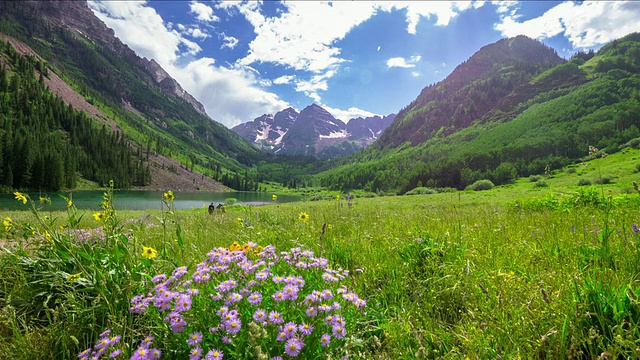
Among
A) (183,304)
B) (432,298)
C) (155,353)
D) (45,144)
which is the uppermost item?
(45,144)

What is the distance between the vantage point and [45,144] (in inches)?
4018

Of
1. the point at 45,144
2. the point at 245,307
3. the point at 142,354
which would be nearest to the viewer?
the point at 142,354

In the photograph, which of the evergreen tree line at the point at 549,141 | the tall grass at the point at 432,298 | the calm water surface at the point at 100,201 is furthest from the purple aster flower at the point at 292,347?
the evergreen tree line at the point at 549,141

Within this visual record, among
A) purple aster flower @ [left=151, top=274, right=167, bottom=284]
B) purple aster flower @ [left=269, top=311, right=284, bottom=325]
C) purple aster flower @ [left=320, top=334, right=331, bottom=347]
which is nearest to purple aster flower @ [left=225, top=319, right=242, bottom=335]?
purple aster flower @ [left=269, top=311, right=284, bottom=325]

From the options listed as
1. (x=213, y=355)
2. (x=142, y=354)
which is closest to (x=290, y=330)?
(x=213, y=355)

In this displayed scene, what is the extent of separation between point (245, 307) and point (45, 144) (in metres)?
143

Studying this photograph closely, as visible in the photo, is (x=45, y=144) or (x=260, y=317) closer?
(x=260, y=317)

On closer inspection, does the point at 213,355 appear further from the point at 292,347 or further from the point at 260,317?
the point at 292,347

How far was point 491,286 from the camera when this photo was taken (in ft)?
10.0

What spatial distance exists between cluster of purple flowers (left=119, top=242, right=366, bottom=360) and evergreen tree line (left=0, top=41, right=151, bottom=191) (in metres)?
117

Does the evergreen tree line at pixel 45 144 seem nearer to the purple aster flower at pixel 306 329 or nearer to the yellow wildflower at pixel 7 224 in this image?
the yellow wildflower at pixel 7 224

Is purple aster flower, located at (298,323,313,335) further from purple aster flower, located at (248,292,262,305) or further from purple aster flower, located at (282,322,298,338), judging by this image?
purple aster flower, located at (248,292,262,305)

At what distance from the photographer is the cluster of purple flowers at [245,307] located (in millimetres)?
1936

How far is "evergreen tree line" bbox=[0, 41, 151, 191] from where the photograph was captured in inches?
3386
